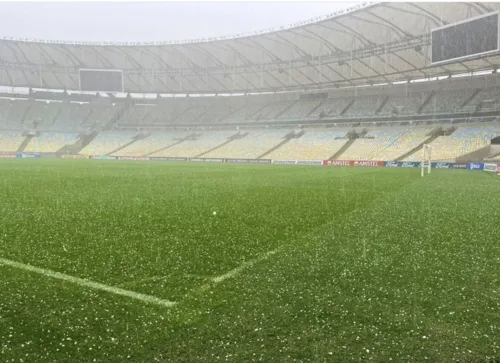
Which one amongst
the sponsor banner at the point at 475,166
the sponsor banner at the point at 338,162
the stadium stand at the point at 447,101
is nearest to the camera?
the sponsor banner at the point at 475,166

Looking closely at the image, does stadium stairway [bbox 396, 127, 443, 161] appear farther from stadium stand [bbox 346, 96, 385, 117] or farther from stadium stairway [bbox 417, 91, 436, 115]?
stadium stand [bbox 346, 96, 385, 117]

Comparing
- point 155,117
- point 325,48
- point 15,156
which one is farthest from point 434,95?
point 15,156

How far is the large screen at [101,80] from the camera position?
60.5 m

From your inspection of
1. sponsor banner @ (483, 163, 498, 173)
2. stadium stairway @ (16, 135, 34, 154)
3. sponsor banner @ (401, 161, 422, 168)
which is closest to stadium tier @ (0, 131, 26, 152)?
stadium stairway @ (16, 135, 34, 154)

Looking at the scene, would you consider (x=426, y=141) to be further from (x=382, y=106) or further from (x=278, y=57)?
(x=278, y=57)

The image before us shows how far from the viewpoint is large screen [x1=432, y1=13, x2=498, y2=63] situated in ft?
97.7

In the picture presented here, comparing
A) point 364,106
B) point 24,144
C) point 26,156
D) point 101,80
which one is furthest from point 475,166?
point 24,144

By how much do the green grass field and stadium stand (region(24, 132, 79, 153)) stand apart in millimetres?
62290

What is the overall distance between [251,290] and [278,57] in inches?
2006

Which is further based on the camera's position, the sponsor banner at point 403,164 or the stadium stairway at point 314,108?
the stadium stairway at point 314,108

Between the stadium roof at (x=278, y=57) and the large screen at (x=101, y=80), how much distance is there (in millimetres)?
2925

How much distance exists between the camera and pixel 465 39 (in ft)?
102

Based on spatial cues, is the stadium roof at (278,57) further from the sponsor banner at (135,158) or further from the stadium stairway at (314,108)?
the sponsor banner at (135,158)

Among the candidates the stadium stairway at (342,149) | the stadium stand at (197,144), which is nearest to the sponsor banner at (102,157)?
the stadium stand at (197,144)
